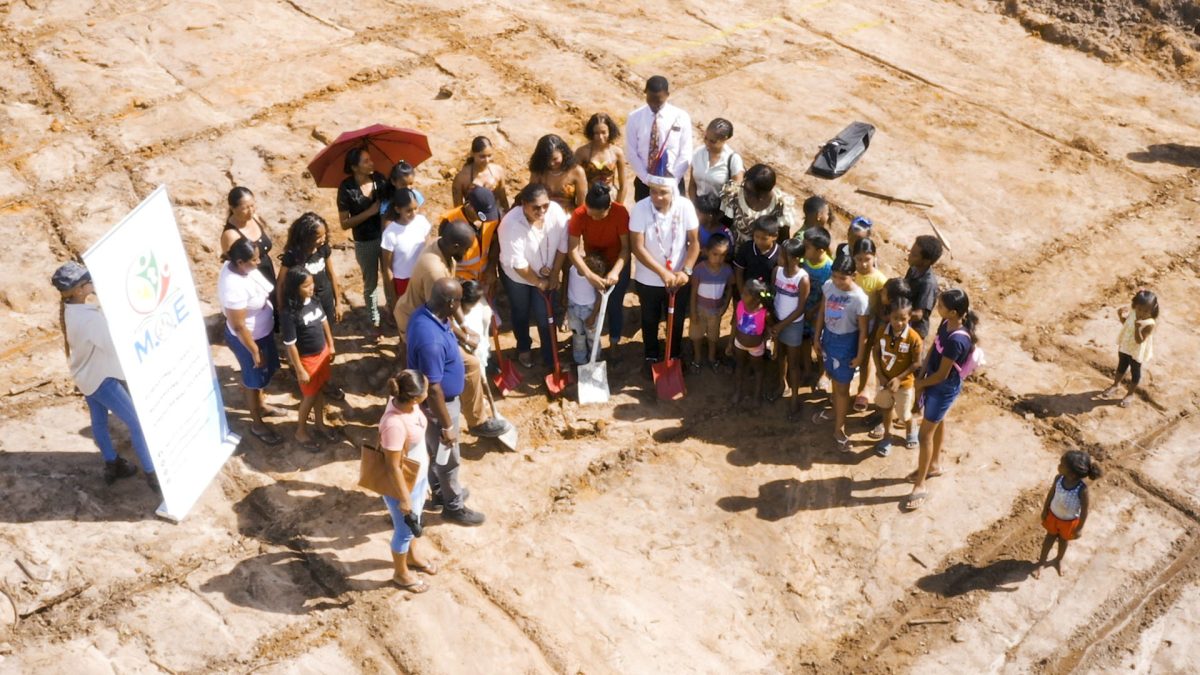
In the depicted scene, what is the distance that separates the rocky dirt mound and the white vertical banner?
12.5 metres

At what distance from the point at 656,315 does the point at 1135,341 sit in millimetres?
3928

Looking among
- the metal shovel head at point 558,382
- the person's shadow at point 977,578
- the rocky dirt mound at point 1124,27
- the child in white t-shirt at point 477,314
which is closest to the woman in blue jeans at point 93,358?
the child in white t-shirt at point 477,314

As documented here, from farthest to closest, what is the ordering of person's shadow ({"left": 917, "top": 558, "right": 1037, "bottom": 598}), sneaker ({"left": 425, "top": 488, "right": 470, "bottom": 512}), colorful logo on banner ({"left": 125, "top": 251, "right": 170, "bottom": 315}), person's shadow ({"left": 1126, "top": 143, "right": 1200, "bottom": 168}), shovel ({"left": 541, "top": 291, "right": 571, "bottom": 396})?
person's shadow ({"left": 1126, "top": 143, "right": 1200, "bottom": 168})
shovel ({"left": 541, "top": 291, "right": 571, "bottom": 396})
sneaker ({"left": 425, "top": 488, "right": 470, "bottom": 512})
person's shadow ({"left": 917, "top": 558, "right": 1037, "bottom": 598})
colorful logo on banner ({"left": 125, "top": 251, "right": 170, "bottom": 315})

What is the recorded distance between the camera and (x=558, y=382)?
9664 millimetres

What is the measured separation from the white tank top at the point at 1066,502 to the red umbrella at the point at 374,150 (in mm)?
5616

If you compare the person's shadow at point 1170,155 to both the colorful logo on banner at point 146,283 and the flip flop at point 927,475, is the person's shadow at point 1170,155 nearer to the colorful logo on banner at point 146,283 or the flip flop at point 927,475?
the flip flop at point 927,475

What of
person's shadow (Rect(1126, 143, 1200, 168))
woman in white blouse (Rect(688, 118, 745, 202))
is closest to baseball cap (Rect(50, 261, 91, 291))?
woman in white blouse (Rect(688, 118, 745, 202))

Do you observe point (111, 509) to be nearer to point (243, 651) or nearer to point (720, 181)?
point (243, 651)

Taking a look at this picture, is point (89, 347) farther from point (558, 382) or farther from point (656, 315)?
point (656, 315)

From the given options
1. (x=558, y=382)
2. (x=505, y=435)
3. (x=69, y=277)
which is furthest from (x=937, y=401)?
(x=69, y=277)

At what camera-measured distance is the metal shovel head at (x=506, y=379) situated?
9.67 meters

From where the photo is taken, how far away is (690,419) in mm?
9508

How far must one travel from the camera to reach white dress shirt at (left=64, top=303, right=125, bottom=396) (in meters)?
7.68

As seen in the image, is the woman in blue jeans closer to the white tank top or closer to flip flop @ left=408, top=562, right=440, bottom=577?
flip flop @ left=408, top=562, right=440, bottom=577
